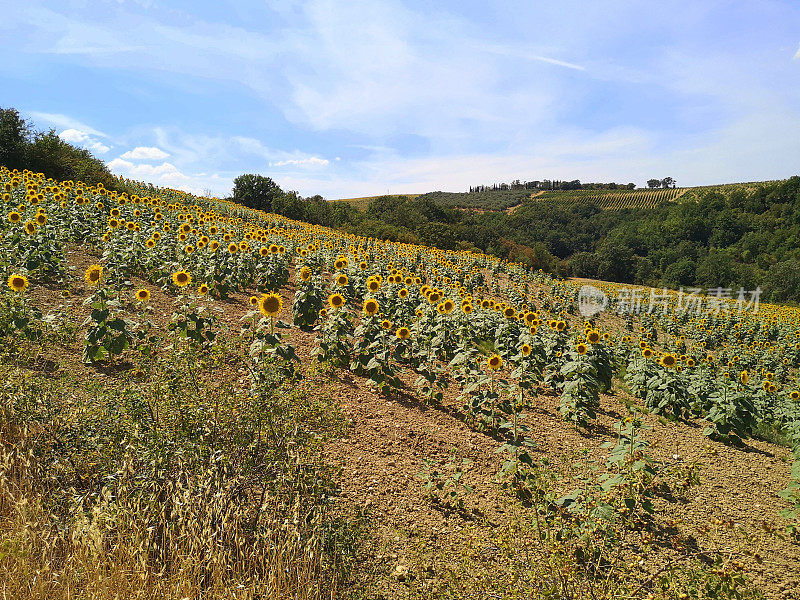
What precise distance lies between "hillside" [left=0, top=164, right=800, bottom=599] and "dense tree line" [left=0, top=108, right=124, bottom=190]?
15.4 m

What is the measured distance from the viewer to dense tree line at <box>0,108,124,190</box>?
18156mm

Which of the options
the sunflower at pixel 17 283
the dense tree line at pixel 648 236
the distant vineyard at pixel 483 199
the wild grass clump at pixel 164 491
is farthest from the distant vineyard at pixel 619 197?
the sunflower at pixel 17 283

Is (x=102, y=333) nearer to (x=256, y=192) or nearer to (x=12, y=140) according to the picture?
(x=12, y=140)

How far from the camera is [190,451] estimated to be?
352 cm

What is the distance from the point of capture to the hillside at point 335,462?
115 inches

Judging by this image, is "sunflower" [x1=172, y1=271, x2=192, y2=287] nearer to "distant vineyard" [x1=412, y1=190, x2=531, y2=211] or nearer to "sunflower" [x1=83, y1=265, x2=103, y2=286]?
"sunflower" [x1=83, y1=265, x2=103, y2=286]

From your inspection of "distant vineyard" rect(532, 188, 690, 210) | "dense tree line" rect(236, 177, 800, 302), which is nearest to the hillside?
"dense tree line" rect(236, 177, 800, 302)

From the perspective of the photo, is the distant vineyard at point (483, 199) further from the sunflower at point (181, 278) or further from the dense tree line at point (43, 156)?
the sunflower at point (181, 278)

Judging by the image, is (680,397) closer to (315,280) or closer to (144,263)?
(315,280)

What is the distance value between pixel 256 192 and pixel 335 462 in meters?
46.4

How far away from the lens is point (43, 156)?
19469 mm

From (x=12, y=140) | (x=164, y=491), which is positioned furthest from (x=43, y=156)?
(x=164, y=491)

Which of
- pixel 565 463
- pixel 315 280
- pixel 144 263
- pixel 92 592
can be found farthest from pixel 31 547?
pixel 144 263

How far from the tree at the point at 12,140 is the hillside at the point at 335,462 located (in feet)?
50.2
